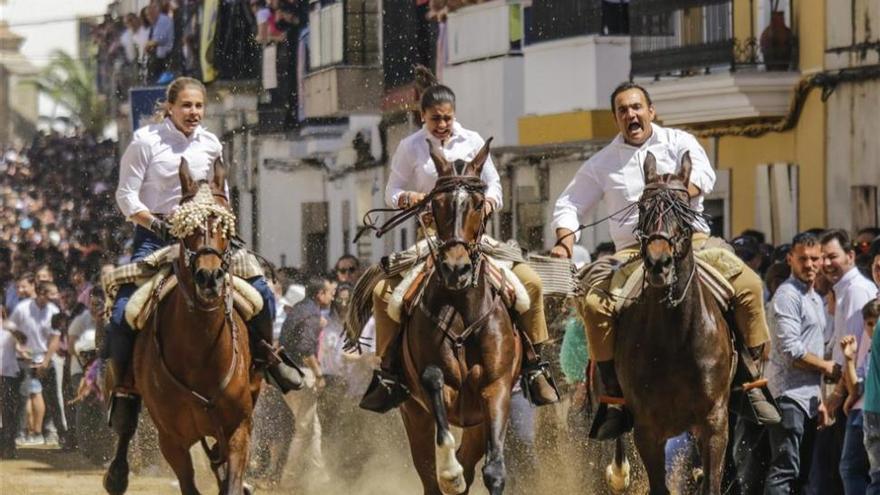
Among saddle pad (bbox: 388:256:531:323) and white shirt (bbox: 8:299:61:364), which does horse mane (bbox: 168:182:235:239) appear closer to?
saddle pad (bbox: 388:256:531:323)

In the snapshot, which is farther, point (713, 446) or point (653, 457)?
point (653, 457)

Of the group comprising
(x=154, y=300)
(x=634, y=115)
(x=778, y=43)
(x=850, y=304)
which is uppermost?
(x=778, y=43)

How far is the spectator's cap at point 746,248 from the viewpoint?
21125mm

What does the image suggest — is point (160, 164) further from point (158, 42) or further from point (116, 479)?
point (158, 42)

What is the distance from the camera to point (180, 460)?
16188 mm

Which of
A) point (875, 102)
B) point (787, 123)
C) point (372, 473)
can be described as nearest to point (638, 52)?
point (787, 123)

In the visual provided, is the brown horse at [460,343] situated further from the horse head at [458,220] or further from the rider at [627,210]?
the rider at [627,210]

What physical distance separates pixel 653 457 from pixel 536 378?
1.08 m

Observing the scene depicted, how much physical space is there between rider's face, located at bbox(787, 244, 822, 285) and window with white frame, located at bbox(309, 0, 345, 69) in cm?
2451

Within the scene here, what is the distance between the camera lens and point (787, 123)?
93.2ft

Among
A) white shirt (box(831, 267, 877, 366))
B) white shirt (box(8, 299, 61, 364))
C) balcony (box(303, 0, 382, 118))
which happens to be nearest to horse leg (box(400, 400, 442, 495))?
white shirt (box(831, 267, 877, 366))

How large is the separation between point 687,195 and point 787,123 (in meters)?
13.8

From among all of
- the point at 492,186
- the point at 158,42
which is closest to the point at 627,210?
the point at 492,186

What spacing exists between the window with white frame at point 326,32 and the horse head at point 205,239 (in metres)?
26.6
